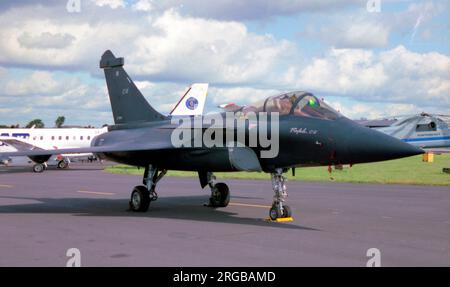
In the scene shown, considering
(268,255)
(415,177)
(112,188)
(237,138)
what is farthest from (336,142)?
(415,177)

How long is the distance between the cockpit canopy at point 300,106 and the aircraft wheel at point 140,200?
3.81 meters

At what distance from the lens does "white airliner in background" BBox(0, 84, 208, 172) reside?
129 feet

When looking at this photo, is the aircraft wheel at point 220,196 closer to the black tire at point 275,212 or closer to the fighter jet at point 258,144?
the fighter jet at point 258,144

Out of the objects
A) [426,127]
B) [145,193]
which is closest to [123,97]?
[145,193]

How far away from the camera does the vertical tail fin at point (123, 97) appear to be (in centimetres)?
1473

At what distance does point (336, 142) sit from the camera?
9.80 meters

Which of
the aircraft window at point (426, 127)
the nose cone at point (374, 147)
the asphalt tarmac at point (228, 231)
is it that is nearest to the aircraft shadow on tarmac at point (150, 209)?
the asphalt tarmac at point (228, 231)

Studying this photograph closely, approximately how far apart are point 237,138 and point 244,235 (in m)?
2.58

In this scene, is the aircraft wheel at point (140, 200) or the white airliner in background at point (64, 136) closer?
the aircraft wheel at point (140, 200)

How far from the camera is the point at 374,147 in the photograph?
943 centimetres

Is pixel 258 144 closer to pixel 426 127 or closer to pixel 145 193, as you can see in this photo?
pixel 145 193

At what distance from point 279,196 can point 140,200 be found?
12.6 ft

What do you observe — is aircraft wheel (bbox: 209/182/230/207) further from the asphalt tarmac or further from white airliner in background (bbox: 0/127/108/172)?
white airliner in background (bbox: 0/127/108/172)
